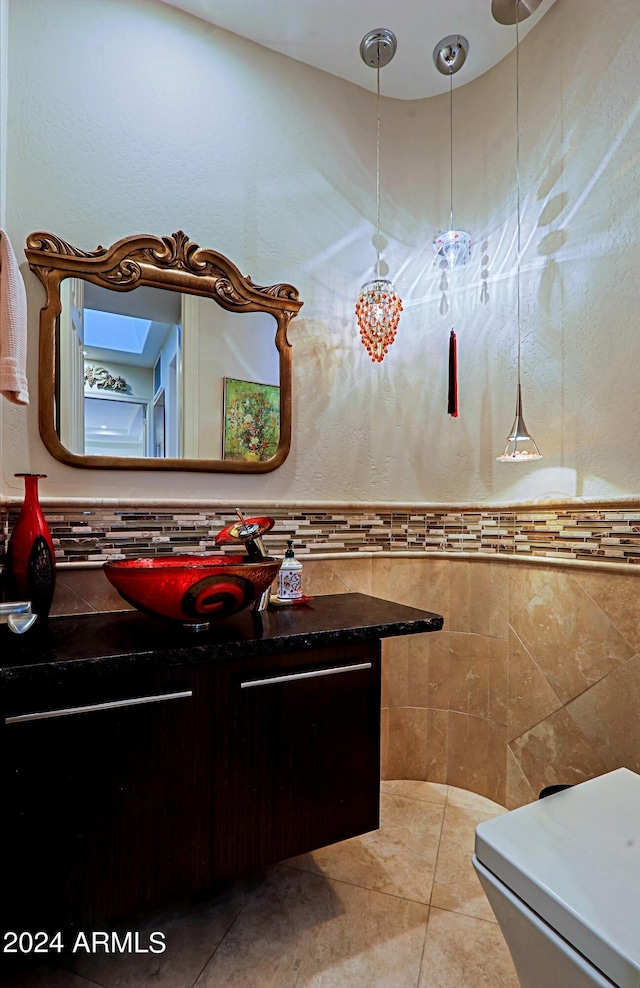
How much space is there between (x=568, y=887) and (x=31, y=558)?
1.43 meters

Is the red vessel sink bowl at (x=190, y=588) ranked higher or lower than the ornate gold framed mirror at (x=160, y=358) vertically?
lower

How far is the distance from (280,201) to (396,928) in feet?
7.91

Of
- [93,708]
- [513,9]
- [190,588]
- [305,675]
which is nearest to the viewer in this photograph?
[93,708]

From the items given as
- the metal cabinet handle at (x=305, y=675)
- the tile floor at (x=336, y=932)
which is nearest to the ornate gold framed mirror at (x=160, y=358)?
the metal cabinet handle at (x=305, y=675)

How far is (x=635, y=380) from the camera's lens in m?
1.52

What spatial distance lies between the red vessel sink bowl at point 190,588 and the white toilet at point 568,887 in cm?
75

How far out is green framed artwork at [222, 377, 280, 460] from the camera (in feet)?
6.01

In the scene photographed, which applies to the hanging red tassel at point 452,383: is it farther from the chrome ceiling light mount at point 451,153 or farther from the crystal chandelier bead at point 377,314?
the chrome ceiling light mount at point 451,153

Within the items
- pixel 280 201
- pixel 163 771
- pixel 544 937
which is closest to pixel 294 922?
pixel 163 771

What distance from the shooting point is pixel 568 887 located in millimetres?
Answer: 877

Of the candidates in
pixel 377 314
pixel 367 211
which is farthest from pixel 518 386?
pixel 367 211

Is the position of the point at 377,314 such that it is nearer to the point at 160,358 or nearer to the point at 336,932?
the point at 160,358

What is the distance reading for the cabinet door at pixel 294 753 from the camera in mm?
1265

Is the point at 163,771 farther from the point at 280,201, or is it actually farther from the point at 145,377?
the point at 280,201
